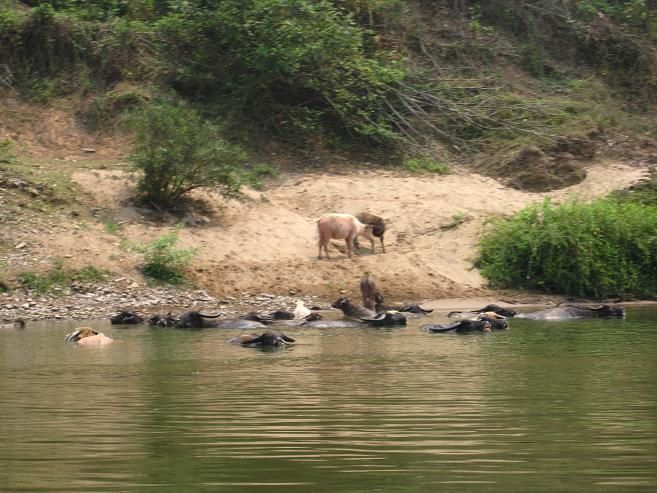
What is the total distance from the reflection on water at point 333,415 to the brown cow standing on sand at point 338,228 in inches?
261

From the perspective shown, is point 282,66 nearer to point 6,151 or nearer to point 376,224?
point 376,224

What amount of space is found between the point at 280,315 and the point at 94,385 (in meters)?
7.47

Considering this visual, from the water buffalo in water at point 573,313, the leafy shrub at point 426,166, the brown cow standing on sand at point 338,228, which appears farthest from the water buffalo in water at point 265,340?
the leafy shrub at point 426,166

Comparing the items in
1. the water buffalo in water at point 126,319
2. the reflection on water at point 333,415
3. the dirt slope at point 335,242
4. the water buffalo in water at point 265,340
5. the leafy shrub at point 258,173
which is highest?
the leafy shrub at point 258,173

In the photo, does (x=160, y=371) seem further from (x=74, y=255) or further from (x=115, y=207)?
(x=115, y=207)

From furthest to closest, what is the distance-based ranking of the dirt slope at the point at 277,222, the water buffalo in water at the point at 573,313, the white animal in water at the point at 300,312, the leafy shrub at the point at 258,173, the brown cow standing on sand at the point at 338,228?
the leafy shrub at the point at 258,173 → the brown cow standing on sand at the point at 338,228 → the dirt slope at the point at 277,222 → the water buffalo in water at the point at 573,313 → the white animal in water at the point at 300,312

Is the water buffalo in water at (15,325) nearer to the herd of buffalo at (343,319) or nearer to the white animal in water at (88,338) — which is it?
the herd of buffalo at (343,319)

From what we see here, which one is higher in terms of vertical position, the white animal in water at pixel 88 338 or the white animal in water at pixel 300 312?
the white animal in water at pixel 300 312

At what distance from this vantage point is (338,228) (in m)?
22.5

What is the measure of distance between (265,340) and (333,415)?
6082 millimetres

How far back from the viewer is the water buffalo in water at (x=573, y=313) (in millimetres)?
19203

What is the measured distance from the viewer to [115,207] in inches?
909

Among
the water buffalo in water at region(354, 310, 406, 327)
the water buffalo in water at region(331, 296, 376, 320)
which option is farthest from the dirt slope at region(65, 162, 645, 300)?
the water buffalo in water at region(354, 310, 406, 327)

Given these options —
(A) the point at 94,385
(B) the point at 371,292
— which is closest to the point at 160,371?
(A) the point at 94,385
